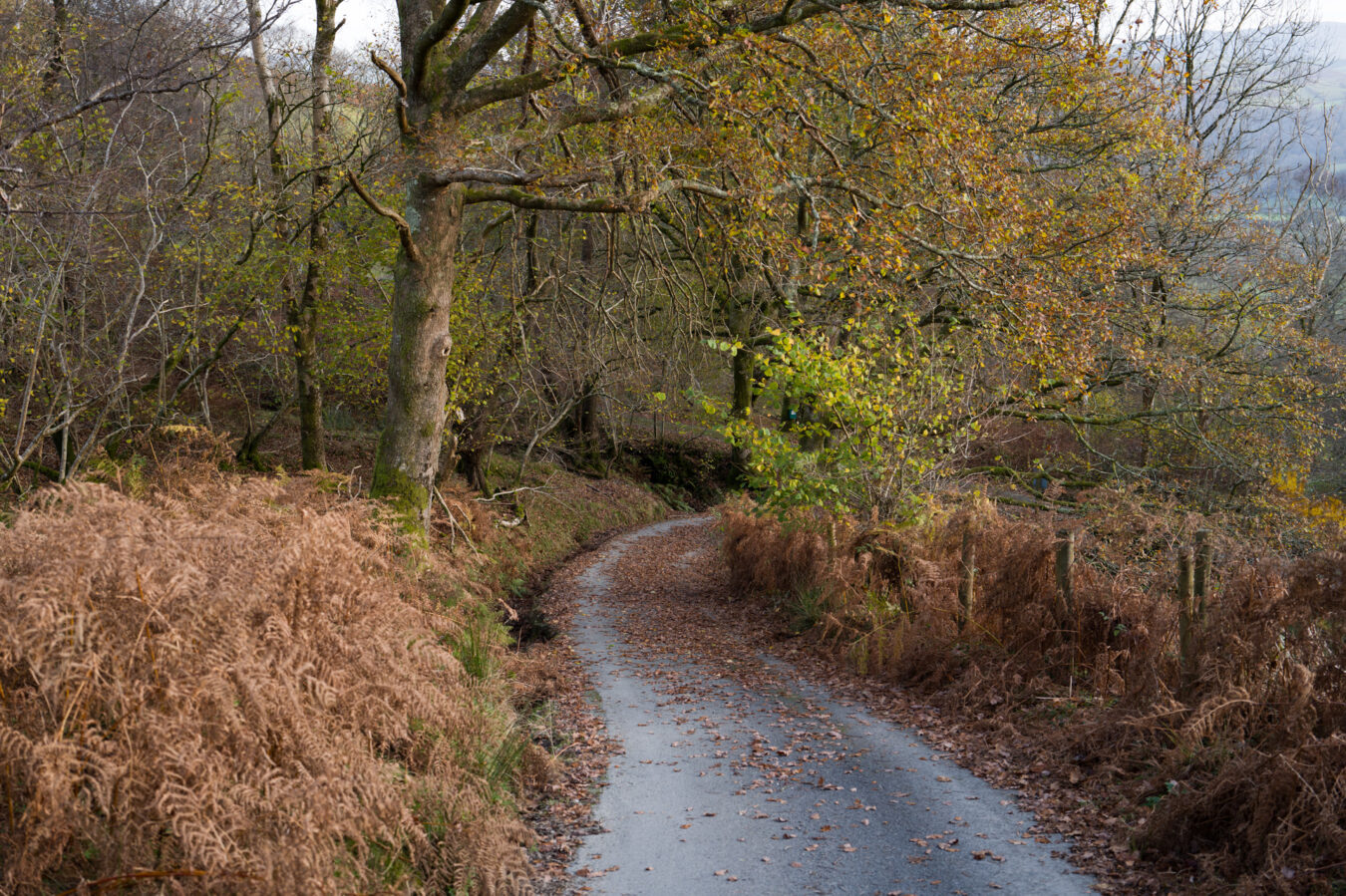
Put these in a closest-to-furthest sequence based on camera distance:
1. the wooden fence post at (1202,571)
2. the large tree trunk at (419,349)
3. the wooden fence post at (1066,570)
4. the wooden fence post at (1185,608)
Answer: the wooden fence post at (1185,608) → the wooden fence post at (1202,571) → the wooden fence post at (1066,570) → the large tree trunk at (419,349)

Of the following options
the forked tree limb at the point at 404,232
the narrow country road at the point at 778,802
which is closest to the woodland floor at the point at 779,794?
the narrow country road at the point at 778,802

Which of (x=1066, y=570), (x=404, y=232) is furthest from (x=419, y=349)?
(x=1066, y=570)

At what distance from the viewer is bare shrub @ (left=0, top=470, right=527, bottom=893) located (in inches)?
129

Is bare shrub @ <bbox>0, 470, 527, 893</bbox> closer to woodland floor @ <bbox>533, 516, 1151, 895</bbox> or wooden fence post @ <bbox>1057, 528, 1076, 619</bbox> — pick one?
woodland floor @ <bbox>533, 516, 1151, 895</bbox>

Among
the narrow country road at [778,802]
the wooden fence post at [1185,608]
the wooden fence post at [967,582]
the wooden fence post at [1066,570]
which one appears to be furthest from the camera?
the wooden fence post at [967,582]

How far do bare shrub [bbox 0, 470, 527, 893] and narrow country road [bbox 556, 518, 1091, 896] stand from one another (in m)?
1.13

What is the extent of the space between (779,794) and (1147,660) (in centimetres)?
282

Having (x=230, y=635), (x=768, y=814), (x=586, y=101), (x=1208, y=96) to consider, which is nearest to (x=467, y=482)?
(x=586, y=101)

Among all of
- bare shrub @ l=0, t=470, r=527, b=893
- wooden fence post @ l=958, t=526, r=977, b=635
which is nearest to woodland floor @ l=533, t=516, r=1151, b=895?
wooden fence post @ l=958, t=526, r=977, b=635

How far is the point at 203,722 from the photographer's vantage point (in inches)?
138

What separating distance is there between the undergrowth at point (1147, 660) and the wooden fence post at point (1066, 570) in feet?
0.13

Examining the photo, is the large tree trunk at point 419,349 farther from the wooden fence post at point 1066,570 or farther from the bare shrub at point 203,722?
the wooden fence post at point 1066,570

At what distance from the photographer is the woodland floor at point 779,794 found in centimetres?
505

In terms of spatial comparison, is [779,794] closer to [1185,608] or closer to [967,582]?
[1185,608]
